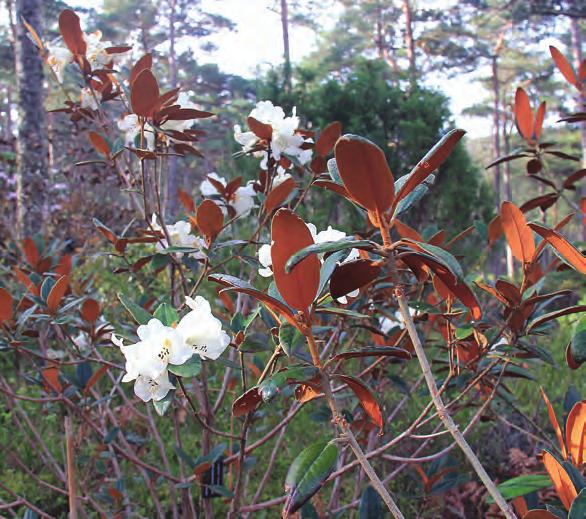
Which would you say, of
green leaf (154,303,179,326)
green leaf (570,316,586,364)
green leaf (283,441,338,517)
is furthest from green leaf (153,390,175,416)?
green leaf (570,316,586,364)

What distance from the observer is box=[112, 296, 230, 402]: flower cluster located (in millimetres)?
831

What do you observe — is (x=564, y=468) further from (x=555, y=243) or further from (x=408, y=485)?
(x=408, y=485)

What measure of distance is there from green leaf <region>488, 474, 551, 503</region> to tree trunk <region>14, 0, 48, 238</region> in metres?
4.39

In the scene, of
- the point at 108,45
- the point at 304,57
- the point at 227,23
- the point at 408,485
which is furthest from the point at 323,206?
the point at 304,57

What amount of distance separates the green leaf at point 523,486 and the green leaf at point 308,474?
0.56m

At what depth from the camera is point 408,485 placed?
2453 mm

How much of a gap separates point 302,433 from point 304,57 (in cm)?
2570

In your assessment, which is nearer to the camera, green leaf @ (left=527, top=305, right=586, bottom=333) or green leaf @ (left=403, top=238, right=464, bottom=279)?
green leaf @ (left=403, top=238, right=464, bottom=279)

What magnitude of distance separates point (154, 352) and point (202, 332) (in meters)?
0.08

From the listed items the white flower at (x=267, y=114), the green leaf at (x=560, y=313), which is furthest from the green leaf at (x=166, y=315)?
the white flower at (x=267, y=114)

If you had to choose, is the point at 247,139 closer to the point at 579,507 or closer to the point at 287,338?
the point at 287,338

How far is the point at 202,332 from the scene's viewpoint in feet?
2.82

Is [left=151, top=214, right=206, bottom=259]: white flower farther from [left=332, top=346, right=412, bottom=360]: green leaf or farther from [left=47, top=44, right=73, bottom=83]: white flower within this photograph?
[left=332, top=346, right=412, bottom=360]: green leaf

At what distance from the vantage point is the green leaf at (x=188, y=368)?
801 millimetres
